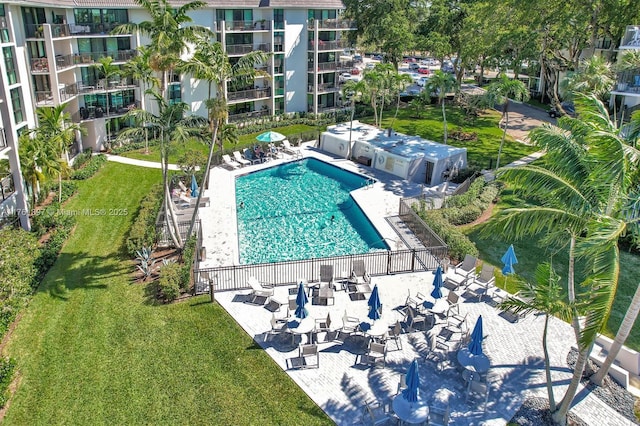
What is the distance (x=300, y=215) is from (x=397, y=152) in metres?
10.6

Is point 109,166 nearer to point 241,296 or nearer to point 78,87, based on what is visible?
point 78,87

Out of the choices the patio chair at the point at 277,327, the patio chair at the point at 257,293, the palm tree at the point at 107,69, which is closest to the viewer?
the patio chair at the point at 277,327

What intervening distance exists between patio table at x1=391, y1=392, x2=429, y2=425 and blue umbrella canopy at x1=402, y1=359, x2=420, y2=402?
0.17 metres

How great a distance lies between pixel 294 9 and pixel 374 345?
4277cm

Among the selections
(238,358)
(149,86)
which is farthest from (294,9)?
(238,358)

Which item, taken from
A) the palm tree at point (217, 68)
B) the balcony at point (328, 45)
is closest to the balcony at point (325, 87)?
the balcony at point (328, 45)

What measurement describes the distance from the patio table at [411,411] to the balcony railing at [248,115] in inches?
1558

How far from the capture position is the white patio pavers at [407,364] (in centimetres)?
1574

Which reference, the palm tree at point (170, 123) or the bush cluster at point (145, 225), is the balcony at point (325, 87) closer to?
the bush cluster at point (145, 225)

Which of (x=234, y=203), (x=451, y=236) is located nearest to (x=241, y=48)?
(x=234, y=203)

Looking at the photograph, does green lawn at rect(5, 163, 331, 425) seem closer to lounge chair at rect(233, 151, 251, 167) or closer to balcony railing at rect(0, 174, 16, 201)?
balcony railing at rect(0, 174, 16, 201)

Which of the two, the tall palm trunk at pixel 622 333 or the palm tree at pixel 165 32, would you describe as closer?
the tall palm trunk at pixel 622 333

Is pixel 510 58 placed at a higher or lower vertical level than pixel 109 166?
higher

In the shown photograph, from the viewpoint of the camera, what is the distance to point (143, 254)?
23.7 metres
